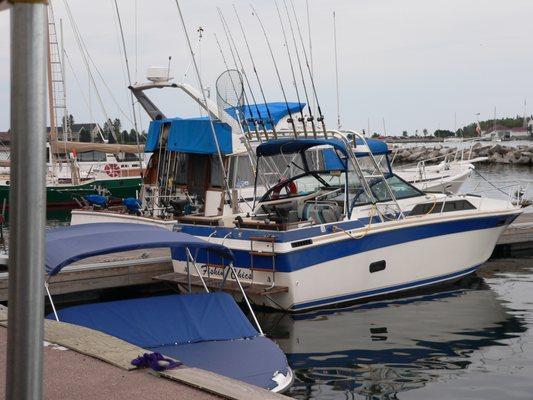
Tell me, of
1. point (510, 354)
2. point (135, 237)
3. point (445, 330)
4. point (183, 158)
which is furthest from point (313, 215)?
point (183, 158)

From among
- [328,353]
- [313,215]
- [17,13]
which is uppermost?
[17,13]

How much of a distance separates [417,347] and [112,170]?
31653mm

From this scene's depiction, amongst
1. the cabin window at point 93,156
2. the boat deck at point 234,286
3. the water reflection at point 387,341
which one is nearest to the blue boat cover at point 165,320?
the water reflection at point 387,341

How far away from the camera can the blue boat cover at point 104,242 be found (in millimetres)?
9164

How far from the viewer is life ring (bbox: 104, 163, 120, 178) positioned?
4144 centimetres

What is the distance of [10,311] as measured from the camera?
2807 millimetres

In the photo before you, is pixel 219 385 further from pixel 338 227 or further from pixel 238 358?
pixel 338 227

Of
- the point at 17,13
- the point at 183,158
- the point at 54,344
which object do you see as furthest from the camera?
the point at 183,158

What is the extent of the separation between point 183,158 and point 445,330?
32.2ft

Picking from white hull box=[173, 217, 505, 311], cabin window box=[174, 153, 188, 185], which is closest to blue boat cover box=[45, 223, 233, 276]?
white hull box=[173, 217, 505, 311]

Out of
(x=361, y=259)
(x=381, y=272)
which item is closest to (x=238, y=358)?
(x=361, y=259)

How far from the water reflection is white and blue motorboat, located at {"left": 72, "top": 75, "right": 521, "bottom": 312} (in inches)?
14.6

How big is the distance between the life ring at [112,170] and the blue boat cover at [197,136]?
21.4 m

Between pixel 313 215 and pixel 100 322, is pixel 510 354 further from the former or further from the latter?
pixel 100 322
